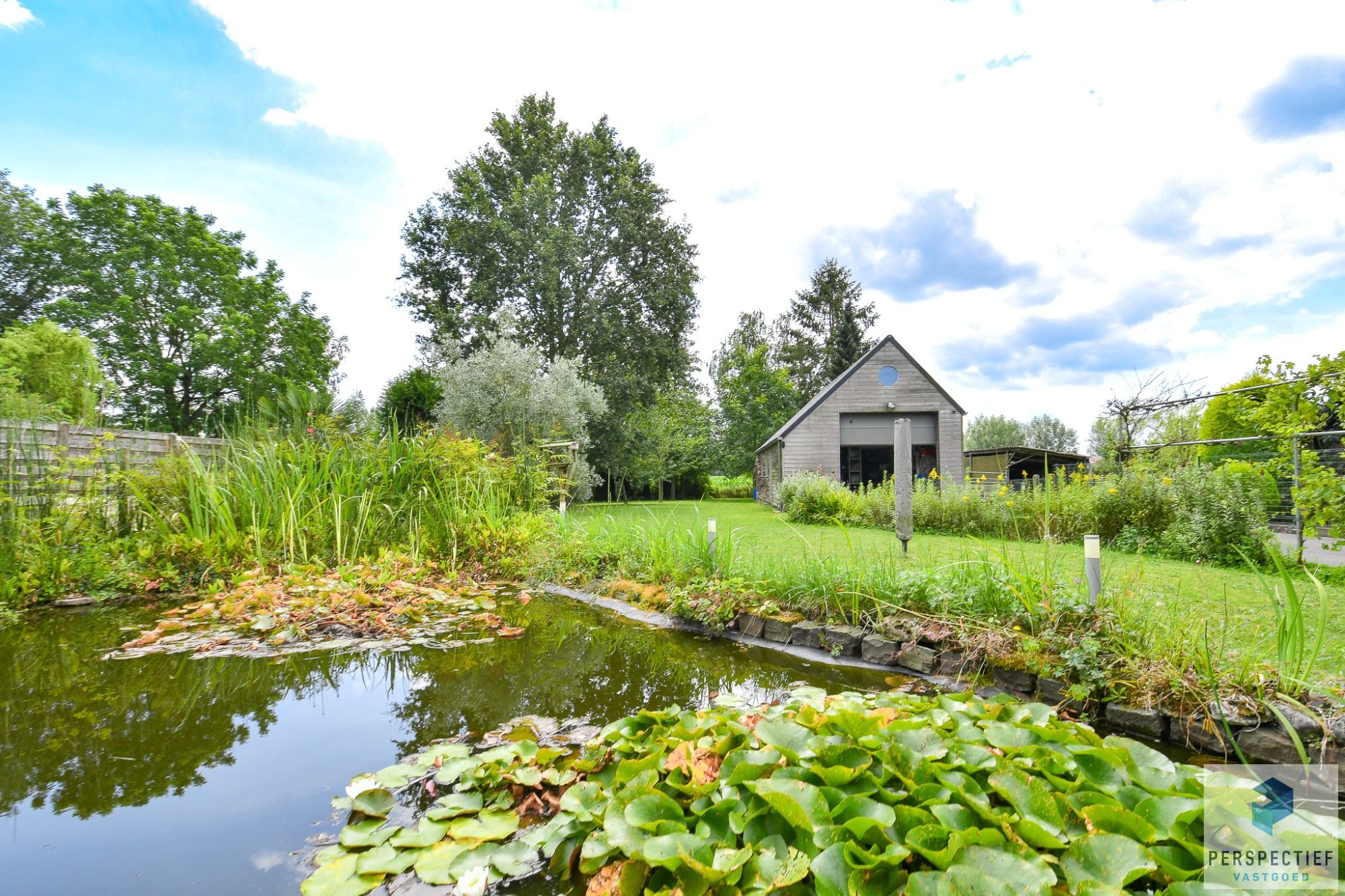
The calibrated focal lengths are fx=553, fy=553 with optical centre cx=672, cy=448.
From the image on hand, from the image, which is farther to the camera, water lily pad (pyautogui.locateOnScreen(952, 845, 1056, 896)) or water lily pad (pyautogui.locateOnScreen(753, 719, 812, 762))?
water lily pad (pyautogui.locateOnScreen(753, 719, 812, 762))

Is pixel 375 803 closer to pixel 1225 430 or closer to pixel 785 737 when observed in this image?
pixel 785 737

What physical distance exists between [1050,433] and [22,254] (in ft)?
227

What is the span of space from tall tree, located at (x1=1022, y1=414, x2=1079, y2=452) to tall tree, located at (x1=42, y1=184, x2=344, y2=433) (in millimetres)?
59832

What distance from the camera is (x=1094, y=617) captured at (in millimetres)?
2748

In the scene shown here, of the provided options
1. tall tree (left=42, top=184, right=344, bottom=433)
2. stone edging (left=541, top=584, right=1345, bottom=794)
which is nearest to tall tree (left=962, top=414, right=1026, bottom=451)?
tall tree (left=42, top=184, right=344, bottom=433)

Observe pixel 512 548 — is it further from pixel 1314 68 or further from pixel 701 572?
pixel 1314 68

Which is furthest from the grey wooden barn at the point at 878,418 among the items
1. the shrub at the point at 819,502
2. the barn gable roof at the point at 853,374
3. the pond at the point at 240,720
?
the pond at the point at 240,720

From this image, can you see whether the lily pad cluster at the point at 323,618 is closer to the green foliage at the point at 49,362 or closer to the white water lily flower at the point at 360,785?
the white water lily flower at the point at 360,785

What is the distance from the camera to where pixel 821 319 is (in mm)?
31391

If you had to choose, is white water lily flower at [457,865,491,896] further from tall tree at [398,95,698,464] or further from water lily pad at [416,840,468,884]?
tall tree at [398,95,698,464]

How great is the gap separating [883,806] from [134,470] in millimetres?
7009

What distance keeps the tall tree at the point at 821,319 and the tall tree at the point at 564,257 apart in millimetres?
13207

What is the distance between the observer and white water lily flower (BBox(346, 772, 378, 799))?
176 centimetres

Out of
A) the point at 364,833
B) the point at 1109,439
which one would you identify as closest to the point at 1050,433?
the point at 1109,439
